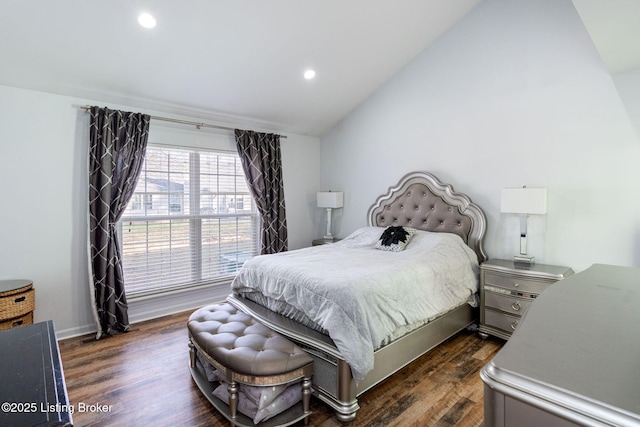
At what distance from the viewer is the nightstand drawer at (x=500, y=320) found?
2867 millimetres

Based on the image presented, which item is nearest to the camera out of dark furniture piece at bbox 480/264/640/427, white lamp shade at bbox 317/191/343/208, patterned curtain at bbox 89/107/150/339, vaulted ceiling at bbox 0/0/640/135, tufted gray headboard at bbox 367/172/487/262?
dark furniture piece at bbox 480/264/640/427

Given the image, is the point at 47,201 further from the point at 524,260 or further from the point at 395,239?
the point at 524,260

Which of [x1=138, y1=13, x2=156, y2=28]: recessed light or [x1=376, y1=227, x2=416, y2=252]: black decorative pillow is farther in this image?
[x1=376, y1=227, x2=416, y2=252]: black decorative pillow

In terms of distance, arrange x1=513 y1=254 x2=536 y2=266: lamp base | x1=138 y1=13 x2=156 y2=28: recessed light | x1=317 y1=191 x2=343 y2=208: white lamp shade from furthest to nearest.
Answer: x1=317 y1=191 x2=343 y2=208: white lamp shade → x1=513 y1=254 x2=536 y2=266: lamp base → x1=138 y1=13 x2=156 y2=28: recessed light

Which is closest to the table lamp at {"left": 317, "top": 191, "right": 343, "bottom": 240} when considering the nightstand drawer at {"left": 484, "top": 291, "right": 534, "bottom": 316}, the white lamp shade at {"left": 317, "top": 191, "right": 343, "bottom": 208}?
the white lamp shade at {"left": 317, "top": 191, "right": 343, "bottom": 208}

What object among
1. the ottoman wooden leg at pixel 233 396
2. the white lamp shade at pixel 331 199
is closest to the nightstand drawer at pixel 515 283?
the white lamp shade at pixel 331 199

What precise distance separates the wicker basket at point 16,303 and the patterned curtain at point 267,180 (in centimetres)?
242

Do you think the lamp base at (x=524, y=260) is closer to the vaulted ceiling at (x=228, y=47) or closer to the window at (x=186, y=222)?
the vaulted ceiling at (x=228, y=47)

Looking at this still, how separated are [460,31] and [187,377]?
449cm

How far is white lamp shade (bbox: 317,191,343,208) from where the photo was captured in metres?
4.71

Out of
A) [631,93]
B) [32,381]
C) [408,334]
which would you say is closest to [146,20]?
[32,381]

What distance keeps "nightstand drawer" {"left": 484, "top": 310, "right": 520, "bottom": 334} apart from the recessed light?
→ 3966 millimetres

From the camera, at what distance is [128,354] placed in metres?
2.82

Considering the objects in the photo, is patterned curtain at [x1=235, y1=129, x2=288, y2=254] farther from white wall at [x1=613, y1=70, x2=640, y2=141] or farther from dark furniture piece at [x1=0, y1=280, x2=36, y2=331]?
white wall at [x1=613, y1=70, x2=640, y2=141]
